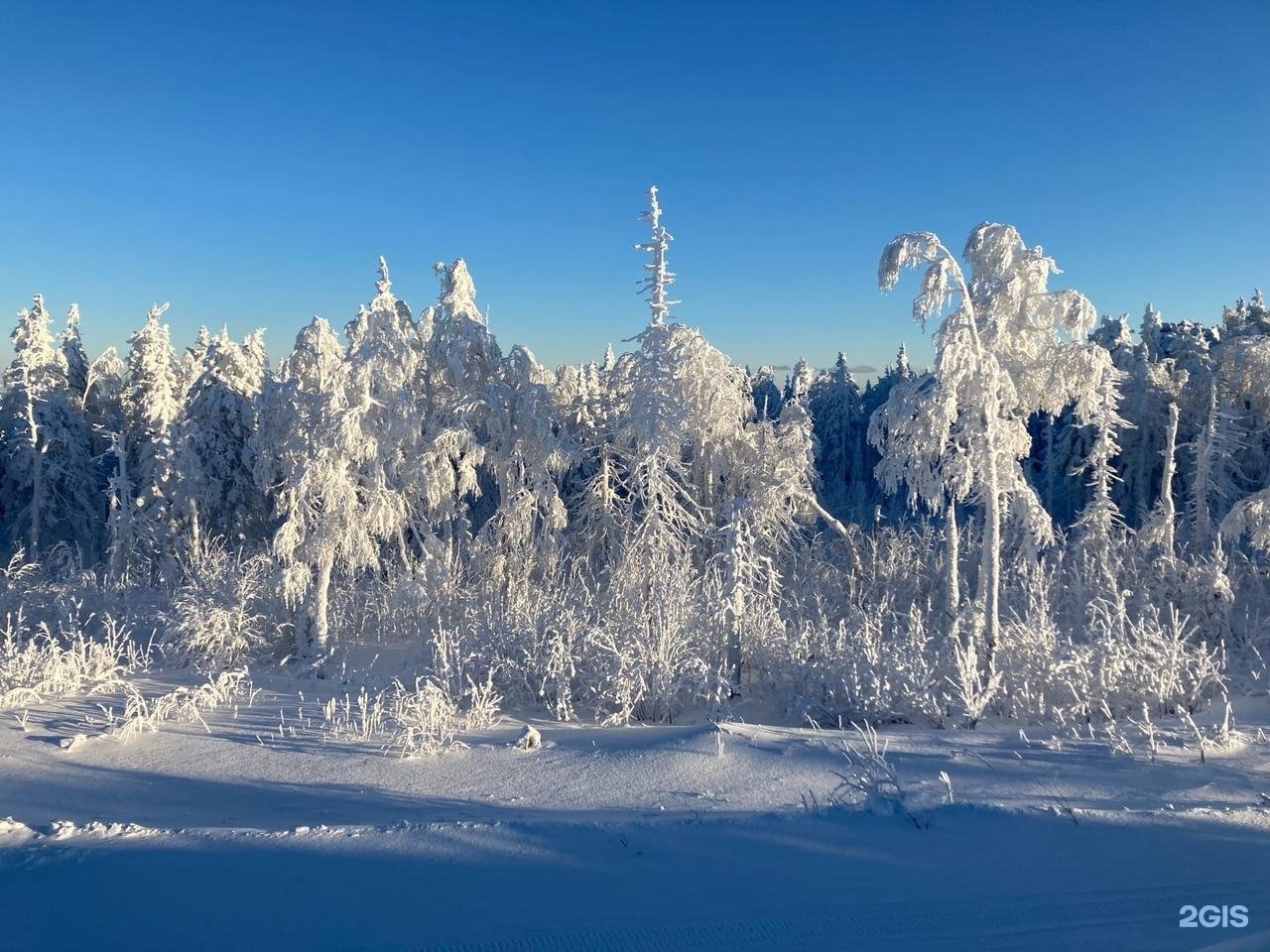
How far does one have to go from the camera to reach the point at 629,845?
14.6 ft

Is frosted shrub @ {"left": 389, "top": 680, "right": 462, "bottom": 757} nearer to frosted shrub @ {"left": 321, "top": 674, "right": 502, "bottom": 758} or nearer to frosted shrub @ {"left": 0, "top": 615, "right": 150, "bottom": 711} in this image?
frosted shrub @ {"left": 321, "top": 674, "right": 502, "bottom": 758}

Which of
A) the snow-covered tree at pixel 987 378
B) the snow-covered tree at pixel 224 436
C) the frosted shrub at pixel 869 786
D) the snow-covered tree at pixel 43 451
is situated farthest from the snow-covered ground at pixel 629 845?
the snow-covered tree at pixel 43 451

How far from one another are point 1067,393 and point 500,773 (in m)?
8.02

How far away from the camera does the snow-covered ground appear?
361 cm

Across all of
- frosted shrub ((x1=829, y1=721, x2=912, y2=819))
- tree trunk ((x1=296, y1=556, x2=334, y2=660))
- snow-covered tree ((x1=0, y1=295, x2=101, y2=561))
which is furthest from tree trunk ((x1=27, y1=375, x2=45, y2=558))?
frosted shrub ((x1=829, y1=721, x2=912, y2=819))

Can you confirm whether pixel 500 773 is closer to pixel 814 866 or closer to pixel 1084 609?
pixel 814 866

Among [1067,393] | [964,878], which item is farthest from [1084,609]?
[964,878]

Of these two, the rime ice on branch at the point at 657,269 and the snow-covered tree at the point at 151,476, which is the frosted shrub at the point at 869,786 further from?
the snow-covered tree at the point at 151,476

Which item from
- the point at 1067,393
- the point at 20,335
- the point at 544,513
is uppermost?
the point at 20,335

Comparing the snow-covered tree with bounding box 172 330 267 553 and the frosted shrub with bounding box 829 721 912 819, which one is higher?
the snow-covered tree with bounding box 172 330 267 553

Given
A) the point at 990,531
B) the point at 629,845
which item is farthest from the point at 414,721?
the point at 990,531

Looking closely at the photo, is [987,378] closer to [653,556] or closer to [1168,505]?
[653,556]

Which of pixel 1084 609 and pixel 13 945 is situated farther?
pixel 1084 609

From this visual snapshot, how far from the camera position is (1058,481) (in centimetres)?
3784
